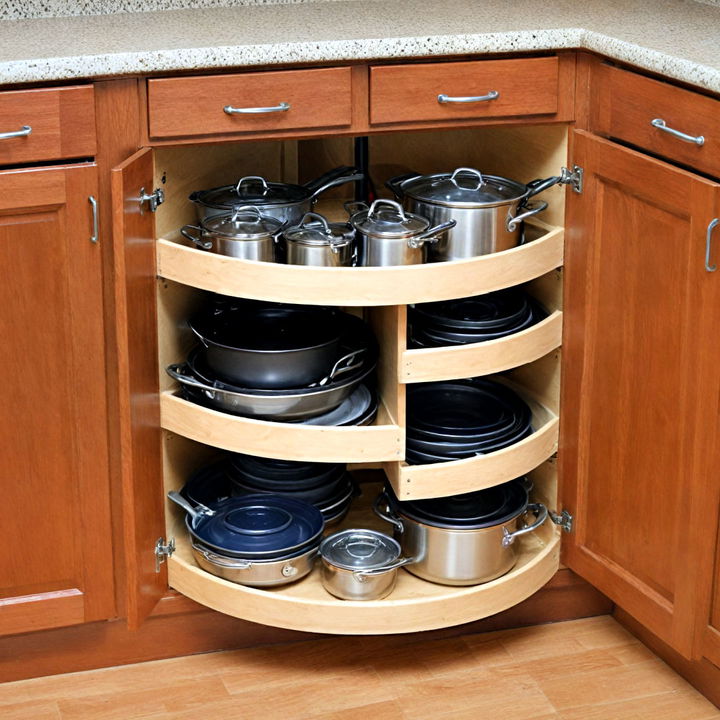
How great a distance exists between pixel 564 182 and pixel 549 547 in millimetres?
675

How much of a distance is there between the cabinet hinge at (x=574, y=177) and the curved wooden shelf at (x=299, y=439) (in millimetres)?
509

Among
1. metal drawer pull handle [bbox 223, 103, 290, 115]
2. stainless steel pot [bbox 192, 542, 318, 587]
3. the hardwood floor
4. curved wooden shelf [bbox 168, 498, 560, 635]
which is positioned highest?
metal drawer pull handle [bbox 223, 103, 290, 115]

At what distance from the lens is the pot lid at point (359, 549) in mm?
2299

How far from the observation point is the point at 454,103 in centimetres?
213

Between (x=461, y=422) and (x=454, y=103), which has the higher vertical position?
(x=454, y=103)

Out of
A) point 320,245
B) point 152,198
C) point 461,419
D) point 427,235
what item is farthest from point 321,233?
point 461,419

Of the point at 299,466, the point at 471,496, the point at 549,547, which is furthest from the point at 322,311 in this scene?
the point at 549,547

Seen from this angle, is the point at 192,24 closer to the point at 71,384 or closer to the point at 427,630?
the point at 71,384

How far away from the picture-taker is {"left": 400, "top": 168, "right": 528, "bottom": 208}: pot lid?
2231 mm

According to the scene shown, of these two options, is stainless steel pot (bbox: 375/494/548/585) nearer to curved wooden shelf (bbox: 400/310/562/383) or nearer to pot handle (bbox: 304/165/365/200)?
curved wooden shelf (bbox: 400/310/562/383)

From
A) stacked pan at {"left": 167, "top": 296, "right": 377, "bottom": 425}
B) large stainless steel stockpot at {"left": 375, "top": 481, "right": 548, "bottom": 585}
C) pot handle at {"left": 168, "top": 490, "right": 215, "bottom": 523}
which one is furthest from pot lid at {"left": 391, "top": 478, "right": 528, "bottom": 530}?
pot handle at {"left": 168, "top": 490, "right": 215, "bottom": 523}

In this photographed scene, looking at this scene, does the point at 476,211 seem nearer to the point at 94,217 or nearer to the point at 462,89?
the point at 462,89

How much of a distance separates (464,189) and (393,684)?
897 mm

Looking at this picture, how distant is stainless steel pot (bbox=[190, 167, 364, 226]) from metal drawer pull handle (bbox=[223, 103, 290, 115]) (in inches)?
8.1
